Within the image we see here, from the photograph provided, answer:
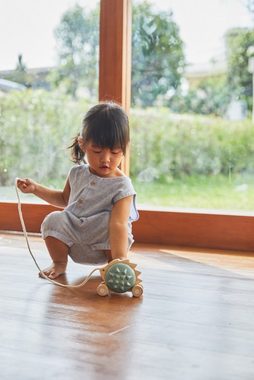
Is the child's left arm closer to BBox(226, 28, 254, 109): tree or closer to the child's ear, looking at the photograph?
the child's ear

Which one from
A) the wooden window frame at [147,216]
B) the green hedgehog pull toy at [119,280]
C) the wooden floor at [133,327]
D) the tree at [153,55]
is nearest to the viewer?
the wooden floor at [133,327]

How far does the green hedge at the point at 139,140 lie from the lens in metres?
2.10

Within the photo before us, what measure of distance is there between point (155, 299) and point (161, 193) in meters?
0.91

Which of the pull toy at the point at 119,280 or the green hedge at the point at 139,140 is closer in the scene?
the pull toy at the point at 119,280

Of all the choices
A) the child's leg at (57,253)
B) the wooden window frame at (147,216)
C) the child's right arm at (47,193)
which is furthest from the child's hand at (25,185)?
→ the wooden window frame at (147,216)

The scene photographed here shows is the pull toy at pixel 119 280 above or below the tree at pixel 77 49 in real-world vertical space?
below

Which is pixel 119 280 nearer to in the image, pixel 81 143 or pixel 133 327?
pixel 133 327

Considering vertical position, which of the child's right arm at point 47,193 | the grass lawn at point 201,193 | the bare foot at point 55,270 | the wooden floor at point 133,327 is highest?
the child's right arm at point 47,193

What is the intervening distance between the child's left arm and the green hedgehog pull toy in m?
0.11

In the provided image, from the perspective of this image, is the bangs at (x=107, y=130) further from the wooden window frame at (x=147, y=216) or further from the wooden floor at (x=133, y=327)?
the wooden window frame at (x=147, y=216)

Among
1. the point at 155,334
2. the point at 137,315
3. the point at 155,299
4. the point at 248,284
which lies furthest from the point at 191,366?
the point at 248,284

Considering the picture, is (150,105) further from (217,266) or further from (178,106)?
(217,266)

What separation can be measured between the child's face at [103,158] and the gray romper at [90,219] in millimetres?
23

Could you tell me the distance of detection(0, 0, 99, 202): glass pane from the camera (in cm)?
229
